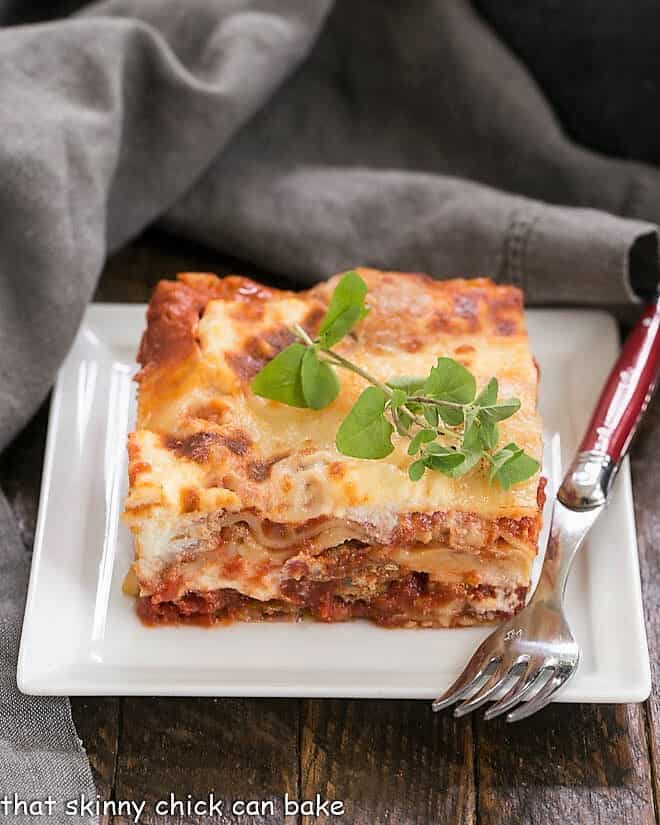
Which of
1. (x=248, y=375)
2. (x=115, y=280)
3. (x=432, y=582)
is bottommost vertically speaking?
(x=115, y=280)

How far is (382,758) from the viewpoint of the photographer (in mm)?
2762

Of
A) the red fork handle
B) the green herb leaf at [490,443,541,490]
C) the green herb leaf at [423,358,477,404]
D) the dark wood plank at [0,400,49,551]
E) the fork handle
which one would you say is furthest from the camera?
the dark wood plank at [0,400,49,551]

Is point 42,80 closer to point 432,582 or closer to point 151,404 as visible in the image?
point 151,404

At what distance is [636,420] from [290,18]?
1.67m

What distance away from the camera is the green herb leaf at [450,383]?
9.10 ft

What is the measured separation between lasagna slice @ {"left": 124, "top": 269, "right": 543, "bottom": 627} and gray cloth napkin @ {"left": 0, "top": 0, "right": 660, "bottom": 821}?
1.72ft

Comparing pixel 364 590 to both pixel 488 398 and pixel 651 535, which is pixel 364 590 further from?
pixel 651 535

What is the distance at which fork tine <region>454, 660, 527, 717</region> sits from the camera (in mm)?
2699

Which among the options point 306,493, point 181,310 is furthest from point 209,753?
point 181,310

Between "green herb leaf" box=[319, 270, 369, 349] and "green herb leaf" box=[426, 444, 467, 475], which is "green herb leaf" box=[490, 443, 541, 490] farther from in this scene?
"green herb leaf" box=[319, 270, 369, 349]

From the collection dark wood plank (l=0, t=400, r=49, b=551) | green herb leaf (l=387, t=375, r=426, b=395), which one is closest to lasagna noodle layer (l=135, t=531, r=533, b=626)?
green herb leaf (l=387, t=375, r=426, b=395)

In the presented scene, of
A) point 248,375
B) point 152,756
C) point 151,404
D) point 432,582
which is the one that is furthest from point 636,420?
point 152,756

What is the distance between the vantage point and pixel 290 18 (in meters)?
3.96

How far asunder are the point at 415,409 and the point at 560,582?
51 cm
